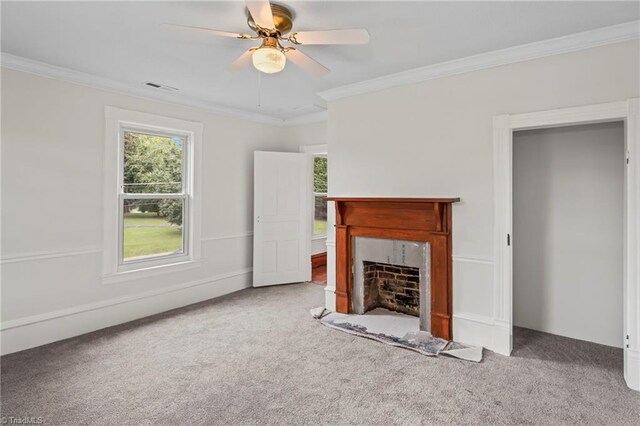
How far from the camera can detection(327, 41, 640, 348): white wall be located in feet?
8.51

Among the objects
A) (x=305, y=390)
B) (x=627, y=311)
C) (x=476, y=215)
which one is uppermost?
(x=476, y=215)

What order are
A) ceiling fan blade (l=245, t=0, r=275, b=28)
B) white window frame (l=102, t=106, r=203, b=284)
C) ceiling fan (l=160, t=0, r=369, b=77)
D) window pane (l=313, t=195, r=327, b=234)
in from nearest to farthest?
ceiling fan blade (l=245, t=0, r=275, b=28), ceiling fan (l=160, t=0, r=369, b=77), white window frame (l=102, t=106, r=203, b=284), window pane (l=313, t=195, r=327, b=234)

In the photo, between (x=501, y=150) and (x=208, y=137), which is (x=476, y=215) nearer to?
(x=501, y=150)

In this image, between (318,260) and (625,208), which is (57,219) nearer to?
(318,260)

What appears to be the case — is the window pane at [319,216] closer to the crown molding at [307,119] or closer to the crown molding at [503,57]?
the crown molding at [307,119]

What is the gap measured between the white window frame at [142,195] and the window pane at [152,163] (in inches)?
2.6

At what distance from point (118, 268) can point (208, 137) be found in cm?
192

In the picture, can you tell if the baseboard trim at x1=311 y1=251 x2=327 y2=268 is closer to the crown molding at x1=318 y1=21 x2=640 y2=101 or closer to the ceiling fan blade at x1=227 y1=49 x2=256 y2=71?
the crown molding at x1=318 y1=21 x2=640 y2=101

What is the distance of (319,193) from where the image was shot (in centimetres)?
632

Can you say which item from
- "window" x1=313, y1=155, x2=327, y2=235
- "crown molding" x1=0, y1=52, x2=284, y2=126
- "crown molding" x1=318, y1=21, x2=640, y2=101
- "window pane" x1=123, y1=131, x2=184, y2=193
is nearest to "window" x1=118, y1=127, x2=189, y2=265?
"window pane" x1=123, y1=131, x2=184, y2=193

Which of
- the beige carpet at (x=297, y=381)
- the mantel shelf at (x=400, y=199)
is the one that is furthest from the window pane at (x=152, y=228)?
the mantel shelf at (x=400, y=199)

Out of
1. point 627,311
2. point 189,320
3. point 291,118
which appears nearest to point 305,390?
point 189,320

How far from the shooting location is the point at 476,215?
9.99ft

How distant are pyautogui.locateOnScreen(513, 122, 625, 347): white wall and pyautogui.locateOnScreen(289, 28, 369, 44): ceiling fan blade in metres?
2.20
